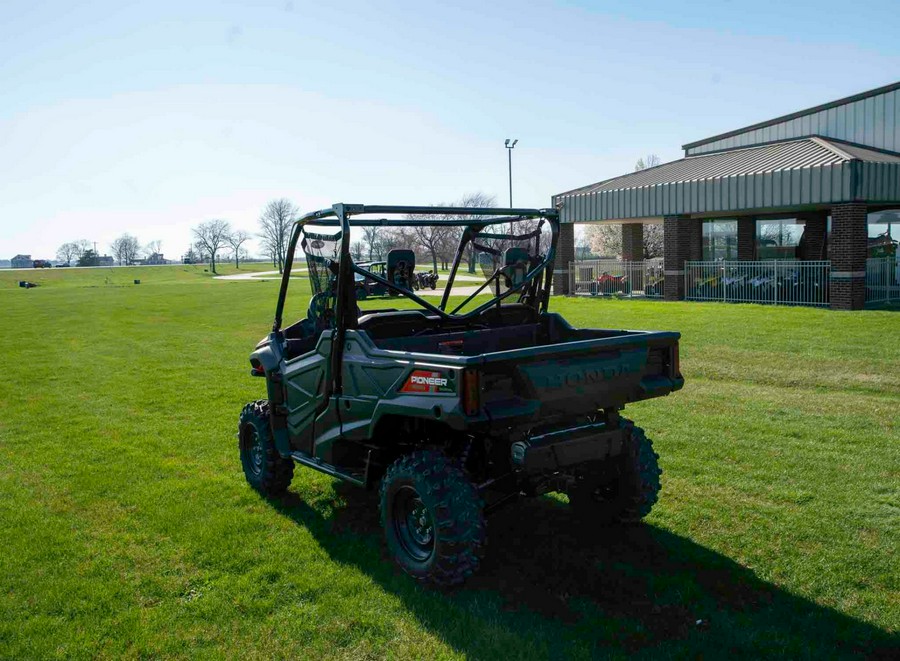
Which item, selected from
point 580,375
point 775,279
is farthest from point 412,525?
point 775,279

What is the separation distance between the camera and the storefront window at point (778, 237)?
27359 millimetres

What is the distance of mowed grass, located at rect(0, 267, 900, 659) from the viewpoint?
4223 mm

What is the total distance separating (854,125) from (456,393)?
28.2 meters

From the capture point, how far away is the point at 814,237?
2658 centimetres

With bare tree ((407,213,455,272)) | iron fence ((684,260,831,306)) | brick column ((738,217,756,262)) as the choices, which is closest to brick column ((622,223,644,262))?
brick column ((738,217,756,262))

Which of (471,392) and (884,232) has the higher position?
(884,232)

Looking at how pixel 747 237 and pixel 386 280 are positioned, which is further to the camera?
pixel 747 237

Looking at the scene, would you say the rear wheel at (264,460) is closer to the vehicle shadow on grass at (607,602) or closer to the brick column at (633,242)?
the vehicle shadow on grass at (607,602)

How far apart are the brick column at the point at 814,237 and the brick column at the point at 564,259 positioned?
27.7 ft

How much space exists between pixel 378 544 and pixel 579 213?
2598 centimetres

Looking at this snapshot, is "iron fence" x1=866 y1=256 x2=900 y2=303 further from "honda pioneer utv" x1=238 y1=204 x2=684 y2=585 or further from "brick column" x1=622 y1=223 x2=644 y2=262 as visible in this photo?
"honda pioneer utv" x1=238 y1=204 x2=684 y2=585

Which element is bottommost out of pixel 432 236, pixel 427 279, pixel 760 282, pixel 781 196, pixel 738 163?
pixel 760 282

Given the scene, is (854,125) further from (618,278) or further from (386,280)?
(386,280)

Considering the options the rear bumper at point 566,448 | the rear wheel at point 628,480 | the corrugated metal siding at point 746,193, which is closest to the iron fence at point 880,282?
the corrugated metal siding at point 746,193
